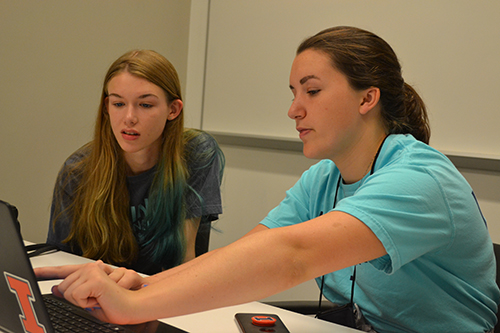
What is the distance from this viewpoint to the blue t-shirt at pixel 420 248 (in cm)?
83

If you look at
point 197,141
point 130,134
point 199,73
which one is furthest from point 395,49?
point 130,134

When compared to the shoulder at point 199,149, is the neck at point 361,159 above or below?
above

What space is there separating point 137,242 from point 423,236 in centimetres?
104

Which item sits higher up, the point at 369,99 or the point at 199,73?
the point at 369,99

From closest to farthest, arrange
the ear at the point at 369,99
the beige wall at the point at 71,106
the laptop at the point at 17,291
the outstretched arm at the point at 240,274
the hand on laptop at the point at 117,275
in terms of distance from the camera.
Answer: the laptop at the point at 17,291 < the outstretched arm at the point at 240,274 < the hand on laptop at the point at 117,275 < the ear at the point at 369,99 < the beige wall at the point at 71,106

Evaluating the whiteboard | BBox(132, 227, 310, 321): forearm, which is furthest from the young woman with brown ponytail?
the whiteboard

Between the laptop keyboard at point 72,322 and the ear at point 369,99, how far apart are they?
689 millimetres

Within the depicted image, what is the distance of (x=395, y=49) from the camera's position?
2232mm

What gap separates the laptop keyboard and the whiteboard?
1.71 m

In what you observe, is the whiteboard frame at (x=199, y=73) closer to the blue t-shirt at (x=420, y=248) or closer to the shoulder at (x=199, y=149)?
the shoulder at (x=199, y=149)

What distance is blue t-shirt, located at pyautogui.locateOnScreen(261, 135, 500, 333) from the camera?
835 mm

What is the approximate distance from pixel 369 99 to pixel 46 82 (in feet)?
5.95

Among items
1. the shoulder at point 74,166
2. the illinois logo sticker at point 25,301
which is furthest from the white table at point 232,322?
the shoulder at point 74,166

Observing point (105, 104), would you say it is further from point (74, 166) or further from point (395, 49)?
point (395, 49)
